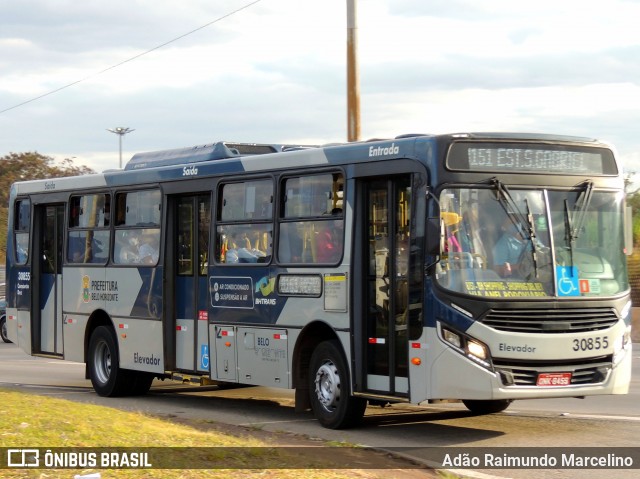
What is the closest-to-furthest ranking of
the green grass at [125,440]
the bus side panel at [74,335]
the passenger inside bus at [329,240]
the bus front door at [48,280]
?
the green grass at [125,440], the passenger inside bus at [329,240], the bus side panel at [74,335], the bus front door at [48,280]

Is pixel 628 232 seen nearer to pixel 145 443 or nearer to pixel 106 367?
pixel 145 443

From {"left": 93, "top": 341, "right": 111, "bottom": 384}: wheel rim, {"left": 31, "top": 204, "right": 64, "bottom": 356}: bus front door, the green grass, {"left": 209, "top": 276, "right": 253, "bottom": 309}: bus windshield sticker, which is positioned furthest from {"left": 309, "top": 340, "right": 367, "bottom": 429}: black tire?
{"left": 31, "top": 204, "right": 64, "bottom": 356}: bus front door

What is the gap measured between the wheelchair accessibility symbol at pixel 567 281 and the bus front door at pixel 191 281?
211 inches

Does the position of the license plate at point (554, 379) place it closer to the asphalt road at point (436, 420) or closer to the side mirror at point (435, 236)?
the asphalt road at point (436, 420)

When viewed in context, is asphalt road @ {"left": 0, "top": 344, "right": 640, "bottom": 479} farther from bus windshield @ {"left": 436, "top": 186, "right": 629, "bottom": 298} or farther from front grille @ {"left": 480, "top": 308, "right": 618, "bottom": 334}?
bus windshield @ {"left": 436, "top": 186, "right": 629, "bottom": 298}

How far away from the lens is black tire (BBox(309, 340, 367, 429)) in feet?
41.9

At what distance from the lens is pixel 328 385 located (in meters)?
13.1

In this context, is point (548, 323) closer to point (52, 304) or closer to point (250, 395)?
point (250, 395)

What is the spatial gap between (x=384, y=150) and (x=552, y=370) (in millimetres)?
2888

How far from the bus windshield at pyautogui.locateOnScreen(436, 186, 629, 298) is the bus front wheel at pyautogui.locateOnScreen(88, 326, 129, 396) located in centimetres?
723

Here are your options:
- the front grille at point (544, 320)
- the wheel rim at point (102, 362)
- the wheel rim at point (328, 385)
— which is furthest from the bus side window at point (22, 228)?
the front grille at point (544, 320)

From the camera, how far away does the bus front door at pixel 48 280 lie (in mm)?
18719

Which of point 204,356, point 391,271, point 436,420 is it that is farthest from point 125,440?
point 204,356

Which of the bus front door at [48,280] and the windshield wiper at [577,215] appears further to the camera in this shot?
the bus front door at [48,280]
